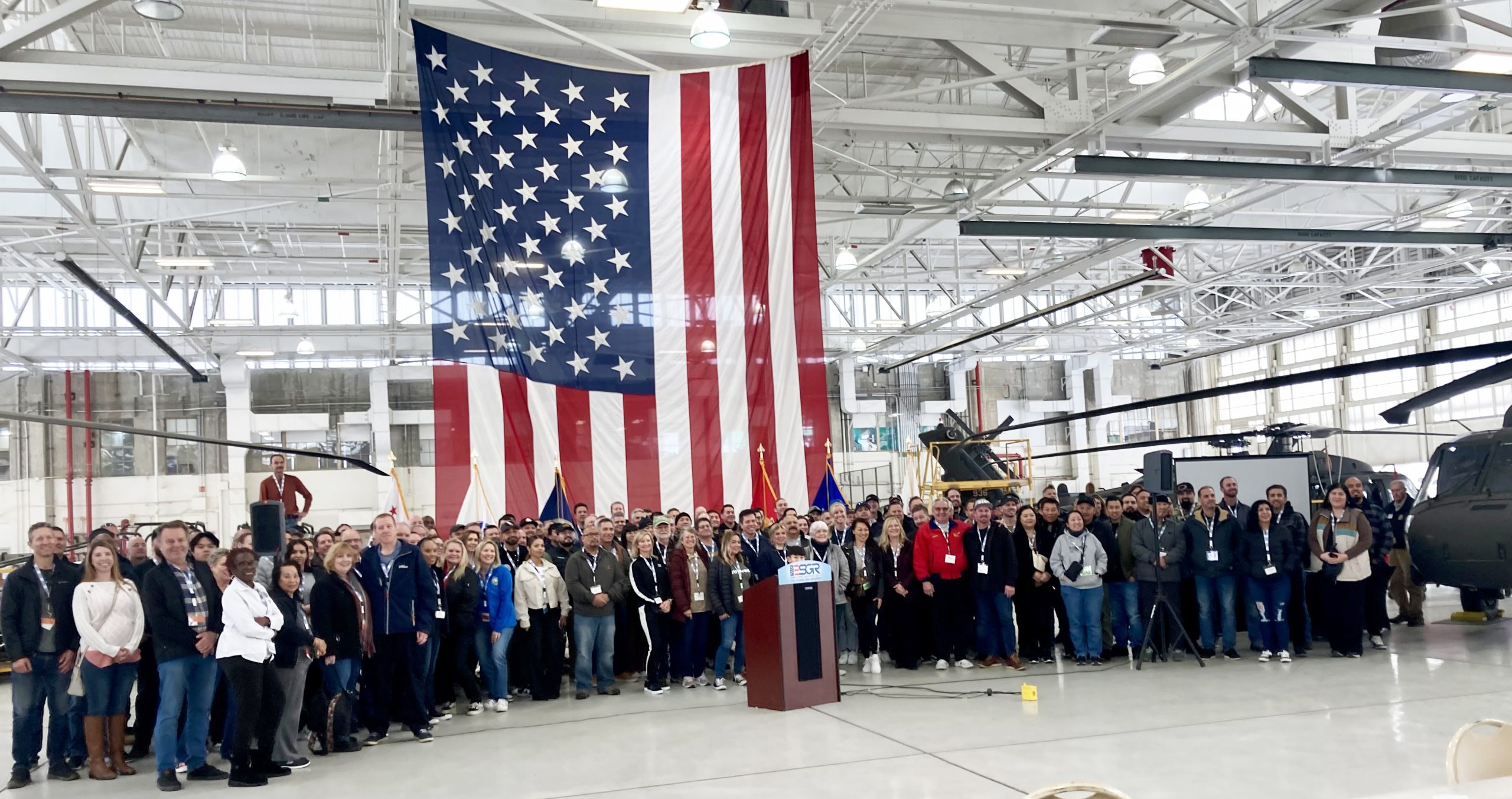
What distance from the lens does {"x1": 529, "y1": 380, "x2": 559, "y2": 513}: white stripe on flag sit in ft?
33.0

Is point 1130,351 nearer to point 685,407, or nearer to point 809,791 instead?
point 685,407

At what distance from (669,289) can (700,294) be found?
0.30 metres

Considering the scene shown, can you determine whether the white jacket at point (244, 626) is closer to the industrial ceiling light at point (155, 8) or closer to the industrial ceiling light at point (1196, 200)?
the industrial ceiling light at point (155, 8)

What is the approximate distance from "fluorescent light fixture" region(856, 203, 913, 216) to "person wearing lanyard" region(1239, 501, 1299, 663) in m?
7.68

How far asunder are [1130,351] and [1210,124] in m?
23.8

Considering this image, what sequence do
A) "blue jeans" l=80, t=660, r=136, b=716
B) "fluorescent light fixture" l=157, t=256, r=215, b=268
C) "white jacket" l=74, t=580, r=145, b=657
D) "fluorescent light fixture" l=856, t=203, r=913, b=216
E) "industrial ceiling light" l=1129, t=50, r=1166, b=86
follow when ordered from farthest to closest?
"fluorescent light fixture" l=157, t=256, r=215, b=268 → "fluorescent light fixture" l=856, t=203, r=913, b=216 → "industrial ceiling light" l=1129, t=50, r=1166, b=86 → "blue jeans" l=80, t=660, r=136, b=716 → "white jacket" l=74, t=580, r=145, b=657

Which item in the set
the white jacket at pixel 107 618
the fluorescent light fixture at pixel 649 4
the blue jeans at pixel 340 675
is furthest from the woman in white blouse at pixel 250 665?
the fluorescent light fixture at pixel 649 4

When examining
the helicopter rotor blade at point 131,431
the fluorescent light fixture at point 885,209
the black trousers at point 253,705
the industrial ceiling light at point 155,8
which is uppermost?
the industrial ceiling light at point 155,8

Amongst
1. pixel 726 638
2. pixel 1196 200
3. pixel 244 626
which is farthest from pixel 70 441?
pixel 1196 200

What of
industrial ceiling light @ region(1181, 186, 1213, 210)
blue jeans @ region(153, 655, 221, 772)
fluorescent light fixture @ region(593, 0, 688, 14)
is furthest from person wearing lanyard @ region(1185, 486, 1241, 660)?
blue jeans @ region(153, 655, 221, 772)

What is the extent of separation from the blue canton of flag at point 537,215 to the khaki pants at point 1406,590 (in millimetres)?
8169

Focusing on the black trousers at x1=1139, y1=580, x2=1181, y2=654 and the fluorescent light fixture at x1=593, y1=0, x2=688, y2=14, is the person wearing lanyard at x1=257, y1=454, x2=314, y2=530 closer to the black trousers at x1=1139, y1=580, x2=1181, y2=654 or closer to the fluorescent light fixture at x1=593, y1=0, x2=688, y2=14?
the fluorescent light fixture at x1=593, y1=0, x2=688, y2=14

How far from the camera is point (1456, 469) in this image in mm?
10617

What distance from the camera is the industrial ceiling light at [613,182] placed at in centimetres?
1050
